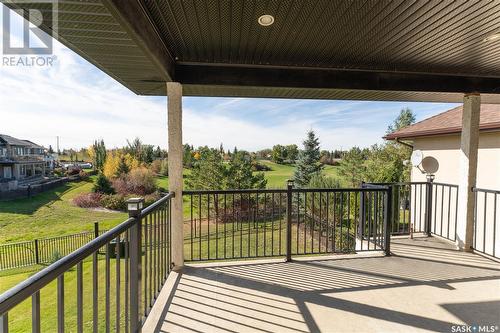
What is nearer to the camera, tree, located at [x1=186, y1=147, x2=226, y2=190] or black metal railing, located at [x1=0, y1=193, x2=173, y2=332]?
black metal railing, located at [x1=0, y1=193, x2=173, y2=332]

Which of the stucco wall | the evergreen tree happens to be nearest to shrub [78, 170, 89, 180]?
the evergreen tree

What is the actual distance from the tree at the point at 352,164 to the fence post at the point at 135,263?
19.8 m

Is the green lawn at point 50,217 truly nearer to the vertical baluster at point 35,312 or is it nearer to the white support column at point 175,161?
the white support column at point 175,161

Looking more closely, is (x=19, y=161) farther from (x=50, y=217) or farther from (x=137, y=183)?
(x=50, y=217)

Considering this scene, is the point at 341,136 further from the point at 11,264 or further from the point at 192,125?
the point at 11,264

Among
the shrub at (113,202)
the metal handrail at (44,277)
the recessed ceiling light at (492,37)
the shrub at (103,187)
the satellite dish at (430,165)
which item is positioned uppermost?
the recessed ceiling light at (492,37)

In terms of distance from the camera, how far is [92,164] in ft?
67.5

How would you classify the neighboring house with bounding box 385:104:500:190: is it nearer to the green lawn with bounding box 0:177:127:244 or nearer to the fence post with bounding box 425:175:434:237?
the fence post with bounding box 425:175:434:237

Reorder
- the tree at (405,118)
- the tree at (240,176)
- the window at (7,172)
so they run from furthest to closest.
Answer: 1. the tree at (405,118)
2. the tree at (240,176)
3. the window at (7,172)

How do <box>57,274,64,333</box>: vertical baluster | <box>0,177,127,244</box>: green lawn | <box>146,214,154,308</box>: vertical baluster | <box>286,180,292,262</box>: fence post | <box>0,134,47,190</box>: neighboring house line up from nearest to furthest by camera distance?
<box>57,274,64,333</box>: vertical baluster < <box>146,214,154,308</box>: vertical baluster < <box>286,180,292,262</box>: fence post < <box>0,134,47,190</box>: neighboring house < <box>0,177,127,244</box>: green lawn

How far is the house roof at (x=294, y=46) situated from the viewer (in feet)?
6.18

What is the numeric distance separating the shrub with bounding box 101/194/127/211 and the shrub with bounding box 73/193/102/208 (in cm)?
36

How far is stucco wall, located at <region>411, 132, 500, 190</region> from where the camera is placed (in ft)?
15.2

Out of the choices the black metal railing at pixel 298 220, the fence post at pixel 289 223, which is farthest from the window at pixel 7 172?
the fence post at pixel 289 223
